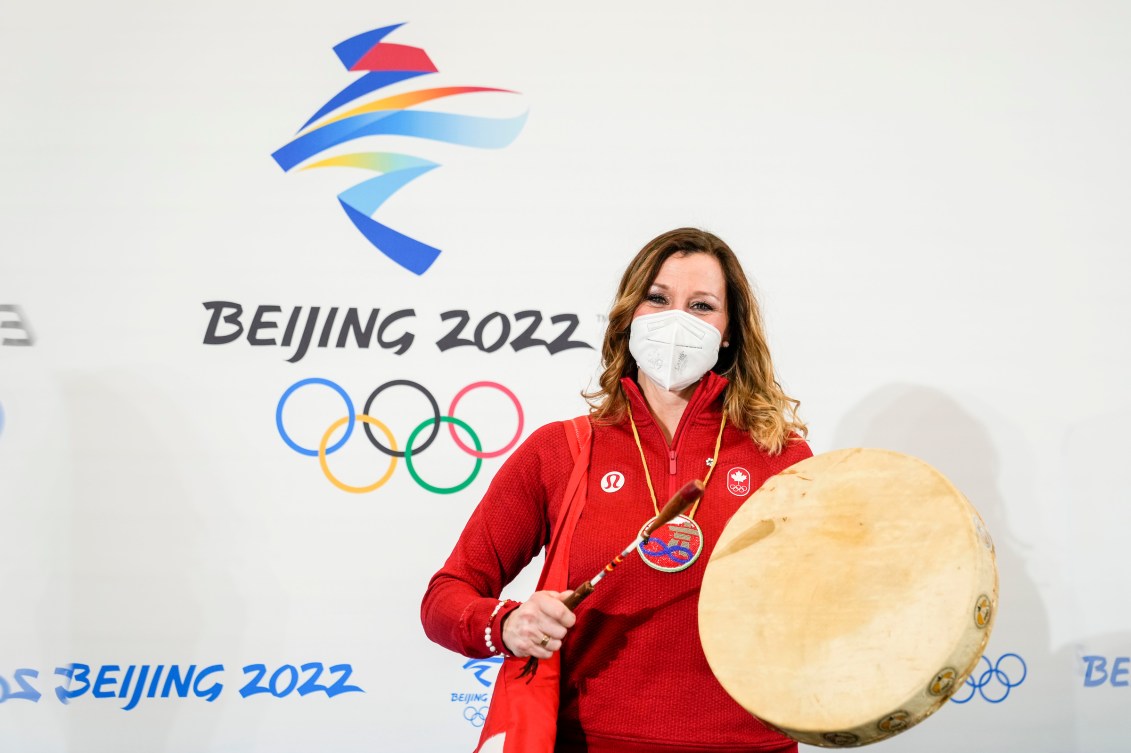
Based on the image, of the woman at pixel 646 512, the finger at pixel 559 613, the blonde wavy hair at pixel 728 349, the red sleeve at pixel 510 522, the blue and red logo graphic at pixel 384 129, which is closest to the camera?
the finger at pixel 559 613

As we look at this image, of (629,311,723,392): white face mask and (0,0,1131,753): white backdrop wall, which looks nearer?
(629,311,723,392): white face mask

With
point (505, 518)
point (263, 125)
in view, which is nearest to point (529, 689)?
point (505, 518)

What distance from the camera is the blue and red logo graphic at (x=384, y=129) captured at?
278 cm

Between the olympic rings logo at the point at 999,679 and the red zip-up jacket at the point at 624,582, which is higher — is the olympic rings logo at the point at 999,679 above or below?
below

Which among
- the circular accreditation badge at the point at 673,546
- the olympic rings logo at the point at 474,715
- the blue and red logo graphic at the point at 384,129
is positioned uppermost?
the blue and red logo graphic at the point at 384,129

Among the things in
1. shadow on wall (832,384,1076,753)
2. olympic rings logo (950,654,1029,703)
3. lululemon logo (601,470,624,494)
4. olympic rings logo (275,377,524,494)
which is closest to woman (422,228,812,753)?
lululemon logo (601,470,624,494)

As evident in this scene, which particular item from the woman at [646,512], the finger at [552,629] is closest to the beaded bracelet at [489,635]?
the woman at [646,512]

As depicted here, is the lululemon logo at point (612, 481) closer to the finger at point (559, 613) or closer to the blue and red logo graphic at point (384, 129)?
the finger at point (559, 613)

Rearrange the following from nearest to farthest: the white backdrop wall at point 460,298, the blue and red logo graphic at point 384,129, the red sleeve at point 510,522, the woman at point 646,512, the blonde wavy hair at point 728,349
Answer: the woman at point 646,512
the red sleeve at point 510,522
the blonde wavy hair at point 728,349
the white backdrop wall at point 460,298
the blue and red logo graphic at point 384,129

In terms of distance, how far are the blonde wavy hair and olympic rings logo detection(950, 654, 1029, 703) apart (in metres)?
1.46

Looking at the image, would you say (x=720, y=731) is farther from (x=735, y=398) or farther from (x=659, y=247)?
(x=659, y=247)

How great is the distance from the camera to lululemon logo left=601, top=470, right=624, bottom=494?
1.73 meters

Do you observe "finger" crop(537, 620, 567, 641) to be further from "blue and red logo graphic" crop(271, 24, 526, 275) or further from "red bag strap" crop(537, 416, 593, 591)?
"blue and red logo graphic" crop(271, 24, 526, 275)

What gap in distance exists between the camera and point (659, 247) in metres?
1.92
